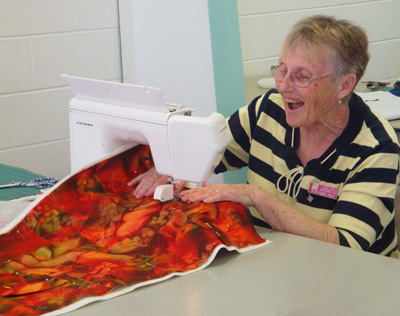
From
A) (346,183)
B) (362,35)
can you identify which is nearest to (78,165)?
(346,183)

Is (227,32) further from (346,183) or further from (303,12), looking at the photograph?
(346,183)

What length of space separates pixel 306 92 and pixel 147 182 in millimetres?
520

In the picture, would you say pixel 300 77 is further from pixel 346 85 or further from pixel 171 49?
pixel 171 49

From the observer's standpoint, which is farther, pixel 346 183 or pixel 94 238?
pixel 346 183

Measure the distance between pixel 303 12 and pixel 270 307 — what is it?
2882 mm

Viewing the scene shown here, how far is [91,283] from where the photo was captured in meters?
1.28

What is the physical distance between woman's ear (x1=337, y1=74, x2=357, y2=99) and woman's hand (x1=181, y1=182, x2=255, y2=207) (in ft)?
1.49

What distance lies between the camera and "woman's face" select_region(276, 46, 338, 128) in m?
1.84

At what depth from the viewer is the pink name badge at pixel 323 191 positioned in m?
1.82

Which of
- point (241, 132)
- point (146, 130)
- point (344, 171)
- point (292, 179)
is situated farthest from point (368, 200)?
point (146, 130)

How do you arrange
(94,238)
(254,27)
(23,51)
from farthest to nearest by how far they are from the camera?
(254,27) < (23,51) < (94,238)

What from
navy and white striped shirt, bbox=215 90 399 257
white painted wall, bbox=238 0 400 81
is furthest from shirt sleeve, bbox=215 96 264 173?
white painted wall, bbox=238 0 400 81

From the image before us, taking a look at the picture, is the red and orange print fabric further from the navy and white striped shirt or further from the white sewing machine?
the navy and white striped shirt

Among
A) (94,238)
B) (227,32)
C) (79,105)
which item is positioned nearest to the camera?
(94,238)
